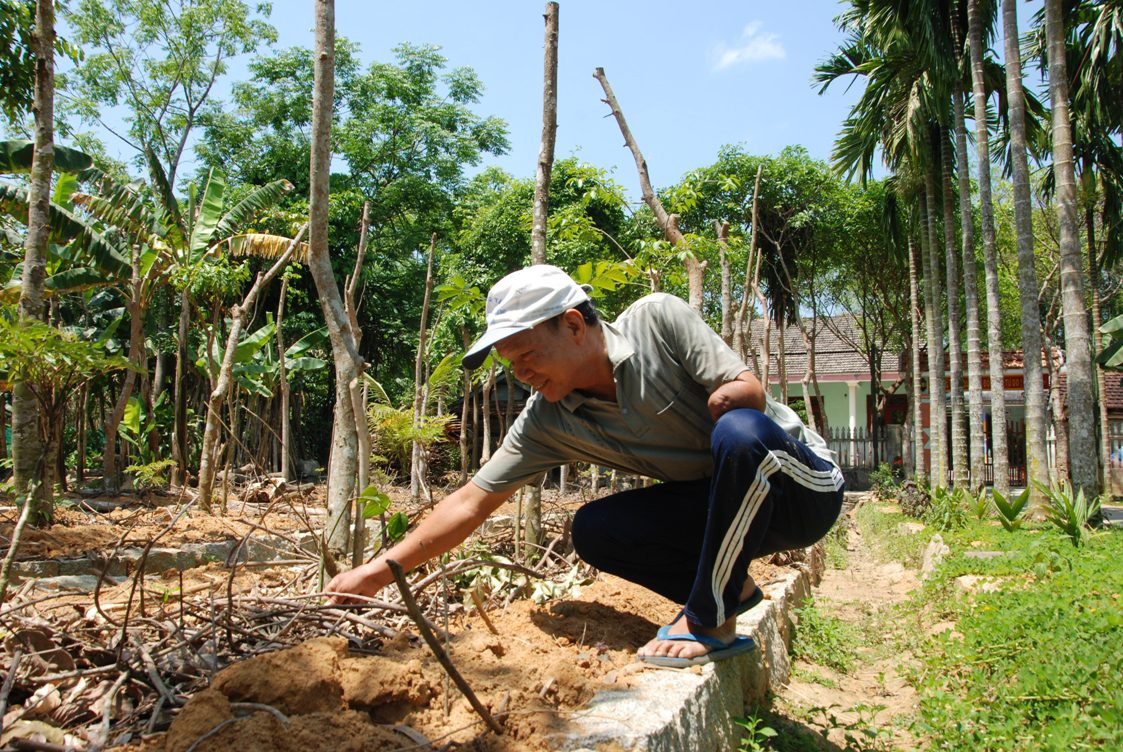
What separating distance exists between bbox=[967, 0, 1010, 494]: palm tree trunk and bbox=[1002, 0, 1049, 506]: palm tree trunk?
0.97 meters

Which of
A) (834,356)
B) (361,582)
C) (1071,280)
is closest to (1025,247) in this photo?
(1071,280)

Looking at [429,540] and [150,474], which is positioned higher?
[429,540]

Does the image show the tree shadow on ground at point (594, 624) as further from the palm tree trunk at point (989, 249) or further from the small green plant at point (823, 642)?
the palm tree trunk at point (989, 249)

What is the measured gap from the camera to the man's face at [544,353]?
103 inches

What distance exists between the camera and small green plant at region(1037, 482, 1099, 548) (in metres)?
6.81

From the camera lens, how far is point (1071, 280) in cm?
936

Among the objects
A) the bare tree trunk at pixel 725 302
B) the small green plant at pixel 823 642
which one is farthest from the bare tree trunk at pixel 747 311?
the small green plant at pixel 823 642

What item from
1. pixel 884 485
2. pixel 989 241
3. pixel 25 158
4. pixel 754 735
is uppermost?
pixel 25 158

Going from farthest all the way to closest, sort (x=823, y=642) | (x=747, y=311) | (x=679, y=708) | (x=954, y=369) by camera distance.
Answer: (x=954, y=369) < (x=747, y=311) < (x=823, y=642) < (x=679, y=708)

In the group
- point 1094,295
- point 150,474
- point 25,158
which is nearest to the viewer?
point 150,474

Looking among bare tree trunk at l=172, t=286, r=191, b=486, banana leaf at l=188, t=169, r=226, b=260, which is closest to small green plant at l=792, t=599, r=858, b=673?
bare tree trunk at l=172, t=286, r=191, b=486

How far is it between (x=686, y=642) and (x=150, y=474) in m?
9.46

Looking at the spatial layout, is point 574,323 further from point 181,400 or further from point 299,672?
point 181,400

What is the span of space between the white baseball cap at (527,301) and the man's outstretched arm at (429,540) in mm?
538
